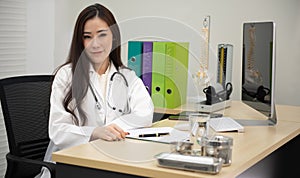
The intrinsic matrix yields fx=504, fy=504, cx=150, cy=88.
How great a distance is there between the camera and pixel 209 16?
3316 mm

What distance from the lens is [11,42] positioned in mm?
3312

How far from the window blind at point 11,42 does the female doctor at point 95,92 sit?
119 cm

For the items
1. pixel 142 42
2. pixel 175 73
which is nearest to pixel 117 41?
pixel 142 42

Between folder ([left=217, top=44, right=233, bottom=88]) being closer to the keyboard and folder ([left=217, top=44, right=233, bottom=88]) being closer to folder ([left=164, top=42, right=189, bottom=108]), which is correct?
the keyboard

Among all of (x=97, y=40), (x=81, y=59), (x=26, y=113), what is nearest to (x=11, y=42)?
(x=26, y=113)

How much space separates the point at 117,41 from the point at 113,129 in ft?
1.15

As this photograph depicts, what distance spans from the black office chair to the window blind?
2.76 ft

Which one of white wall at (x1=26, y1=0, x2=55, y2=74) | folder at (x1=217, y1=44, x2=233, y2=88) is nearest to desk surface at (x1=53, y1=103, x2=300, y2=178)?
folder at (x1=217, y1=44, x2=233, y2=88)

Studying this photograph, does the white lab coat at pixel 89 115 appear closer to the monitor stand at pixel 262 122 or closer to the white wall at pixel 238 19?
the monitor stand at pixel 262 122

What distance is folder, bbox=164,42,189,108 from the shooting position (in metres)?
1.96

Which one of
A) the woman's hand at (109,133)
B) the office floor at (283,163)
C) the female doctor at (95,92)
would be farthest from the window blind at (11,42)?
the office floor at (283,163)

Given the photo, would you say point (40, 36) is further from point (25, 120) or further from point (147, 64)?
point (147, 64)

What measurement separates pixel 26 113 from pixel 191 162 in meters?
1.14

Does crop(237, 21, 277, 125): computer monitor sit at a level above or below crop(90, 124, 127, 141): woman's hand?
above
